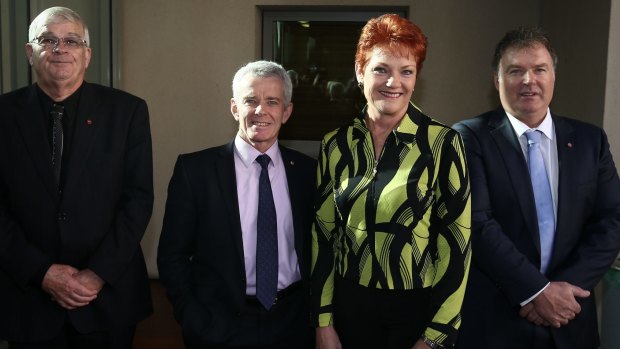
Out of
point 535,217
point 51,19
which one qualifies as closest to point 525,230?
point 535,217

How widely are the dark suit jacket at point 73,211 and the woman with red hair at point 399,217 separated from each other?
2.50ft

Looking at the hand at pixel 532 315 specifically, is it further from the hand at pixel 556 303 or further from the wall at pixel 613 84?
the wall at pixel 613 84

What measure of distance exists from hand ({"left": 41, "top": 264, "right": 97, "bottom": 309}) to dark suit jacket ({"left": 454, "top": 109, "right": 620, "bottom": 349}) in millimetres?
1360

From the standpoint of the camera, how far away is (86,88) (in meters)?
2.31

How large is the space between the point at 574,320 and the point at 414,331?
0.64 meters

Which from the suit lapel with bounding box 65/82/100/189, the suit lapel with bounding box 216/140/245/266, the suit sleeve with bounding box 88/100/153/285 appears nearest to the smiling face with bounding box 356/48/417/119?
the suit lapel with bounding box 216/140/245/266

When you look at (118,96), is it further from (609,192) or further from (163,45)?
(163,45)

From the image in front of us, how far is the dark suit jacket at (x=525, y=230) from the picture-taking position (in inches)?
86.0

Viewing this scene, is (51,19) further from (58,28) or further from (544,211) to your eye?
(544,211)

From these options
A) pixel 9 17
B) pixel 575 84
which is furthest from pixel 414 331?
pixel 9 17

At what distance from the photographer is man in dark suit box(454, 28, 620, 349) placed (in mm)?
2180

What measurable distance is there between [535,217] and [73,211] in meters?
1.59

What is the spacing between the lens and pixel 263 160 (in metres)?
2.24

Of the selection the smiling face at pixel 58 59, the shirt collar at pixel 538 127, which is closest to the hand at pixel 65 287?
the smiling face at pixel 58 59
